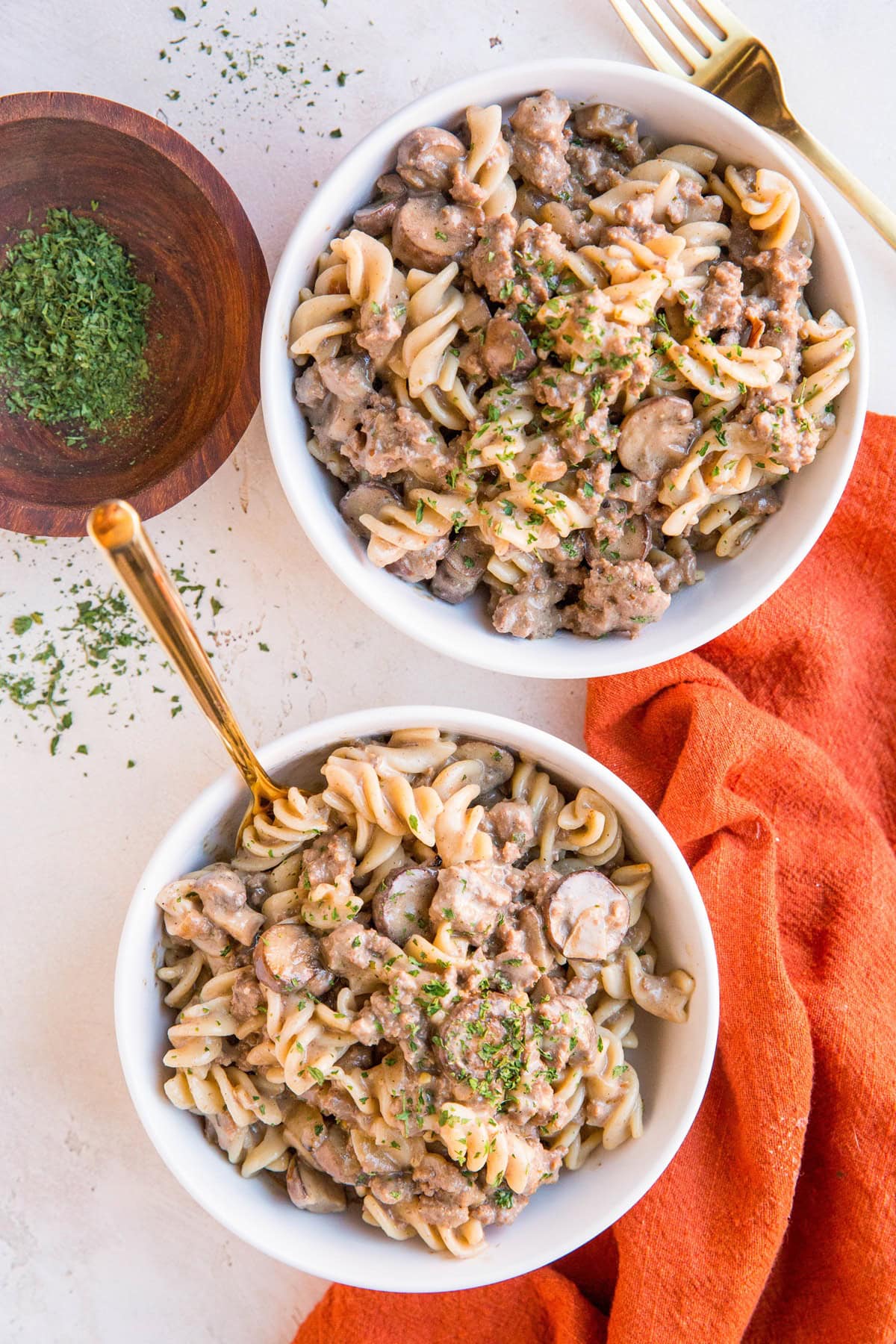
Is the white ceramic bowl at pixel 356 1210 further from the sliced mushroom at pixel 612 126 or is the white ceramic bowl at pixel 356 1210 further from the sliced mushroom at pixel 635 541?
A: the sliced mushroom at pixel 612 126

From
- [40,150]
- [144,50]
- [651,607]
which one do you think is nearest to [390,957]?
[651,607]

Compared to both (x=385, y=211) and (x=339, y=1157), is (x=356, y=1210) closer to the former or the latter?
(x=339, y=1157)

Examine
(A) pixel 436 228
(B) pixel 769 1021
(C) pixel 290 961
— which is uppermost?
(A) pixel 436 228

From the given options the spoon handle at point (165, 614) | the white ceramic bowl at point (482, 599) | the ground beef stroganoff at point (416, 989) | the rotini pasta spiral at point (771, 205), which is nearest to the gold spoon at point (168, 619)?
the spoon handle at point (165, 614)

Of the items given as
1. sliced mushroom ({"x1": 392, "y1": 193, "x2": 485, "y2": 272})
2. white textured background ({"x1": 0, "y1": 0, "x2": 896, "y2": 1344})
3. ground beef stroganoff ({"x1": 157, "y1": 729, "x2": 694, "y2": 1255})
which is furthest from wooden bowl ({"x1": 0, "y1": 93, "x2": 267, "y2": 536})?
ground beef stroganoff ({"x1": 157, "y1": 729, "x2": 694, "y2": 1255})

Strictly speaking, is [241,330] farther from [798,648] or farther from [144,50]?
[798,648]

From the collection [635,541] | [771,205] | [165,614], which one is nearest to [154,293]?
[165,614]

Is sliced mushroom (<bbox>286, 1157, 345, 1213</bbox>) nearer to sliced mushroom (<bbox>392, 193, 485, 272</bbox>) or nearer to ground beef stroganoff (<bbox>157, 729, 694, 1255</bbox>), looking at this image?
ground beef stroganoff (<bbox>157, 729, 694, 1255</bbox>)
